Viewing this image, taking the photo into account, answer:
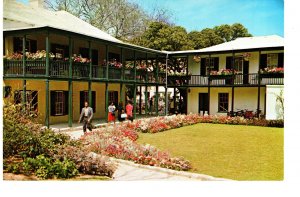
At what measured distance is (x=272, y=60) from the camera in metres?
26.0

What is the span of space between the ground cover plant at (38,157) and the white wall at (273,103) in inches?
534

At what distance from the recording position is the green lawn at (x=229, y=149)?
10016mm

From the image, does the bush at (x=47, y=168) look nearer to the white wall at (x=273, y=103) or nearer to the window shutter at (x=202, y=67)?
the white wall at (x=273, y=103)

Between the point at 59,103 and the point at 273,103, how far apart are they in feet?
40.7

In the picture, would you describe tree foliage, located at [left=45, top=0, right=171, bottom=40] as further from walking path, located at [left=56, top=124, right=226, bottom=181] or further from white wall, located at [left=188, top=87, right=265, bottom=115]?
walking path, located at [left=56, top=124, right=226, bottom=181]

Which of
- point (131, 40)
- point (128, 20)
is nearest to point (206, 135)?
point (128, 20)

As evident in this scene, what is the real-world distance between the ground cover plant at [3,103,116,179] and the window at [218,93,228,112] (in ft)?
63.7

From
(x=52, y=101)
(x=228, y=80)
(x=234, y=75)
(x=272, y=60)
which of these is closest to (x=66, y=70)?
(x=52, y=101)

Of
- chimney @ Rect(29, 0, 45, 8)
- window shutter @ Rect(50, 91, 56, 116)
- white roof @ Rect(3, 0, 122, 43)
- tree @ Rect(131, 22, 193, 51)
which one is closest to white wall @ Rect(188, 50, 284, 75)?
tree @ Rect(131, 22, 193, 51)

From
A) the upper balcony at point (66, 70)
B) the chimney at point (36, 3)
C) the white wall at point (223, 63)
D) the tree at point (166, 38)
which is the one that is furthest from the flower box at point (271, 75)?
the chimney at point (36, 3)

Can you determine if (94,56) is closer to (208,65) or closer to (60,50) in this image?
(60,50)

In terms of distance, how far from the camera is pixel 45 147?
31.4 feet

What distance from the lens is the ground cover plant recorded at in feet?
28.3
